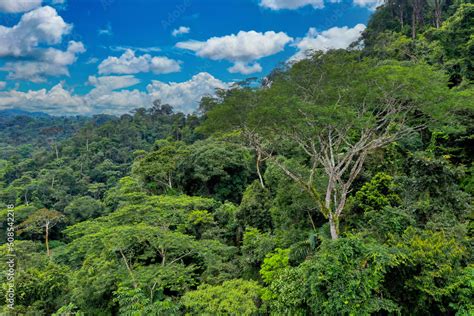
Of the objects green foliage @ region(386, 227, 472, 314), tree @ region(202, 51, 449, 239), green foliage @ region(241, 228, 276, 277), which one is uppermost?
tree @ region(202, 51, 449, 239)

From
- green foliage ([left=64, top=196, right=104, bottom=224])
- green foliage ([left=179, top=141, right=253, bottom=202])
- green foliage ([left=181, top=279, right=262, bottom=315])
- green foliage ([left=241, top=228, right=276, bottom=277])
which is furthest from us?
green foliage ([left=64, top=196, right=104, bottom=224])

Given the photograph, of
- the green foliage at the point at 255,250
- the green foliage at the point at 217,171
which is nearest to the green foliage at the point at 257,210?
the green foliage at the point at 255,250

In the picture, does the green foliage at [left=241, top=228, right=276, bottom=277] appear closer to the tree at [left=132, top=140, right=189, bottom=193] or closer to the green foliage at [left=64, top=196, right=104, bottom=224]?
the tree at [left=132, top=140, right=189, bottom=193]

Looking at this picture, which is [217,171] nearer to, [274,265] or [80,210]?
[274,265]

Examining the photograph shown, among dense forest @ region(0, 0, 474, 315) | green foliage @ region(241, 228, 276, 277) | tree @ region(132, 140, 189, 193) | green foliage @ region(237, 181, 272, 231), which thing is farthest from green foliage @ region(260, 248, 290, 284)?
tree @ region(132, 140, 189, 193)

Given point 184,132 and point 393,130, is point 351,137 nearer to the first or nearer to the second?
point 393,130

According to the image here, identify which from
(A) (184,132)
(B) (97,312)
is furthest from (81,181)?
(B) (97,312)
